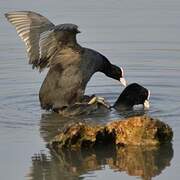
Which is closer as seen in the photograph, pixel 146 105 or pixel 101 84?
pixel 146 105

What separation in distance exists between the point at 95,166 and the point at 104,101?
A: 277 cm

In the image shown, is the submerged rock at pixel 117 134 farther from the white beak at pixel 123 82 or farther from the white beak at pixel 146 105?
the white beak at pixel 123 82

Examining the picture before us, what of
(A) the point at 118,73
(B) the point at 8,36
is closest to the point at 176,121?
(A) the point at 118,73

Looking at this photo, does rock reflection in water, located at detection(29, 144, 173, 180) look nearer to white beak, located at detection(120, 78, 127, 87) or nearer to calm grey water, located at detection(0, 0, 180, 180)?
calm grey water, located at detection(0, 0, 180, 180)

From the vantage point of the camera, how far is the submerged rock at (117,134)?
8.17m

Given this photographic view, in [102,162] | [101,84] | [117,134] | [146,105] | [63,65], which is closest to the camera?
[102,162]

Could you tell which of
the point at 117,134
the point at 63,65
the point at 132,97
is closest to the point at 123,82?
the point at 132,97

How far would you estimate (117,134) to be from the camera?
829 cm

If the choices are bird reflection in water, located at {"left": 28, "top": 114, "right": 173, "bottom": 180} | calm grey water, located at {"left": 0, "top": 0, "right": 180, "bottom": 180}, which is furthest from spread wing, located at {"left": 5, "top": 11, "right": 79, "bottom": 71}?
bird reflection in water, located at {"left": 28, "top": 114, "right": 173, "bottom": 180}

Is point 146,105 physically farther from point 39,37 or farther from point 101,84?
point 39,37

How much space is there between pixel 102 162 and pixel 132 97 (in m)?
3.00

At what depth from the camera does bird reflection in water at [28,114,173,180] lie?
24.7ft

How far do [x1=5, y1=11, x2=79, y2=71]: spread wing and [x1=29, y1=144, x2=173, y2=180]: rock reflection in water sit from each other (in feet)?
8.14

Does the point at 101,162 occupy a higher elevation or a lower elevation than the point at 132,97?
higher
